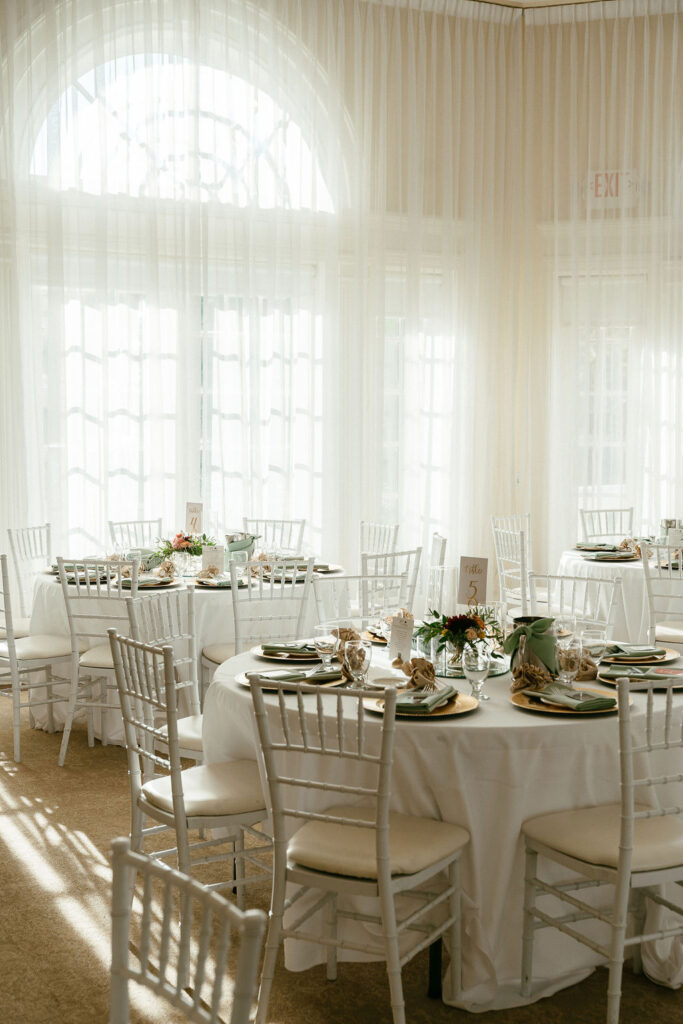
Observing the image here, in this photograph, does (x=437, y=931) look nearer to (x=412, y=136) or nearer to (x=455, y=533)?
(x=455, y=533)

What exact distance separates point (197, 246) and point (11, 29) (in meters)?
1.85

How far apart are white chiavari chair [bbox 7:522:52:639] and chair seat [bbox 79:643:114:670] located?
0.86 metres

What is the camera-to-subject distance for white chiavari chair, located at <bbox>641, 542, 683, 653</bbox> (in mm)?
5395

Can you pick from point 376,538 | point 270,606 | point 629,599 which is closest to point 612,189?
point 376,538

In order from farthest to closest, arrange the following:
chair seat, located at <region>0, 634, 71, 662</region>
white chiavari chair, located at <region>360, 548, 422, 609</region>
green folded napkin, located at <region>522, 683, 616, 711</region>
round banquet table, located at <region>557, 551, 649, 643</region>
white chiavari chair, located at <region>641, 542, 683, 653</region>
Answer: round banquet table, located at <region>557, 551, 649, 643</region>, white chiavari chair, located at <region>641, 542, 683, 653</region>, chair seat, located at <region>0, 634, 71, 662</region>, white chiavari chair, located at <region>360, 548, 422, 609</region>, green folded napkin, located at <region>522, 683, 616, 711</region>

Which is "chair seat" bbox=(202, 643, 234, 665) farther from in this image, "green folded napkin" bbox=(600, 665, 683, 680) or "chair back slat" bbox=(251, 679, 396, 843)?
"green folded napkin" bbox=(600, 665, 683, 680)

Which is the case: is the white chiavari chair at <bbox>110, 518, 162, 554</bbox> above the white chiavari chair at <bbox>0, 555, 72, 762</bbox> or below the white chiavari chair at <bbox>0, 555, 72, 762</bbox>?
above

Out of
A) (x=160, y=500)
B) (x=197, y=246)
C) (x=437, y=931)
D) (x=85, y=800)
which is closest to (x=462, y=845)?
(x=437, y=931)

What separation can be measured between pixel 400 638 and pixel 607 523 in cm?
449

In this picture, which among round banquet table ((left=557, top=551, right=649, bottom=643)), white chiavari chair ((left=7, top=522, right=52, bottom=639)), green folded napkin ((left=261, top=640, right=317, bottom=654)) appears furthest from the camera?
white chiavari chair ((left=7, top=522, right=52, bottom=639))

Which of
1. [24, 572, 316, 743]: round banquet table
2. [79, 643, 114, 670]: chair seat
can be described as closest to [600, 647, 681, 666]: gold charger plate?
[24, 572, 316, 743]: round banquet table

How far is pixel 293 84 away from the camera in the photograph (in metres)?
7.45

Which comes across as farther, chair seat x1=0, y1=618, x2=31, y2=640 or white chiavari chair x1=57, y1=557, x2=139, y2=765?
chair seat x1=0, y1=618, x2=31, y2=640

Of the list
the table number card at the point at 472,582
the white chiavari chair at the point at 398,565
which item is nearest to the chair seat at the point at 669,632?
the white chiavari chair at the point at 398,565
